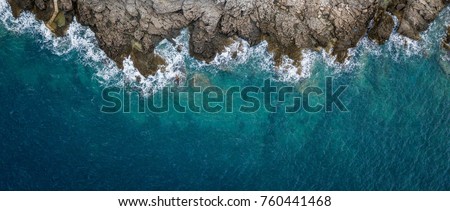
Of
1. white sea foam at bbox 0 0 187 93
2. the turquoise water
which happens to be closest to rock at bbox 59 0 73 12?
white sea foam at bbox 0 0 187 93

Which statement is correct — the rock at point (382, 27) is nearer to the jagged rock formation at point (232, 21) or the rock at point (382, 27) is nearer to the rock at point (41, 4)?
the jagged rock formation at point (232, 21)

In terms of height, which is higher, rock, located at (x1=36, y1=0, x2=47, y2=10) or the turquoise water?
rock, located at (x1=36, y1=0, x2=47, y2=10)

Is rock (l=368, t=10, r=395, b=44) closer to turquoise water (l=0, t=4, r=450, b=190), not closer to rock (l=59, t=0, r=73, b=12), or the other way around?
turquoise water (l=0, t=4, r=450, b=190)

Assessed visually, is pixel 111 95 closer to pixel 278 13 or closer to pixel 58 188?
pixel 58 188

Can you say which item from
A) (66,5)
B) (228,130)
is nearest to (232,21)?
(228,130)

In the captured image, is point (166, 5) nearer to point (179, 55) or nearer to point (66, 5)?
point (179, 55)

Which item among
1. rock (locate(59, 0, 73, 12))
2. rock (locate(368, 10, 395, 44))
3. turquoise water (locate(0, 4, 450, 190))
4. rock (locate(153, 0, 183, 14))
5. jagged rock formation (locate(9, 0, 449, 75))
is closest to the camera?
turquoise water (locate(0, 4, 450, 190))

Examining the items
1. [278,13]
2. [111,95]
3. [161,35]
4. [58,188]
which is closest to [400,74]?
[278,13]
